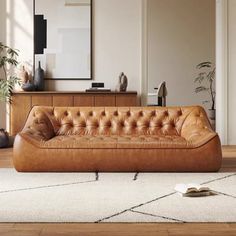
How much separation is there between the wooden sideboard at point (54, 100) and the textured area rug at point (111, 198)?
A: 2.46 m

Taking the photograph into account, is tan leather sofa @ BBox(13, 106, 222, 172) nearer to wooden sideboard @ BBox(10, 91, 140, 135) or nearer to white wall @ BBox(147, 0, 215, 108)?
wooden sideboard @ BBox(10, 91, 140, 135)

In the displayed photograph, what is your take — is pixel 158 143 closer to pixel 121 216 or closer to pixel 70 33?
pixel 121 216

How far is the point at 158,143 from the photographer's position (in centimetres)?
443

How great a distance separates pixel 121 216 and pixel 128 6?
4.99m

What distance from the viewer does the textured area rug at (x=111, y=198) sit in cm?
293

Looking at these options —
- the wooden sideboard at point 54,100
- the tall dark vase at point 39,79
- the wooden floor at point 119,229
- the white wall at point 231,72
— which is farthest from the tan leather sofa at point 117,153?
the tall dark vase at point 39,79

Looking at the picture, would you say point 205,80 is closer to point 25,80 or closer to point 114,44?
point 114,44

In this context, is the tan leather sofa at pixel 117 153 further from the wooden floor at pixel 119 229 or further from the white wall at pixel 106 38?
the white wall at pixel 106 38

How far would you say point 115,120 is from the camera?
210 inches

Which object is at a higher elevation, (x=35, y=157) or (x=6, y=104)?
(x=6, y=104)

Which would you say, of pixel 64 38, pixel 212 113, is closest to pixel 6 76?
pixel 64 38

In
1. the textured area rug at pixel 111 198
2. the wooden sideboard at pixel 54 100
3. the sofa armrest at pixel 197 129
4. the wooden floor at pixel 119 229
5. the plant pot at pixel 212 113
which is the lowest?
the wooden floor at pixel 119 229

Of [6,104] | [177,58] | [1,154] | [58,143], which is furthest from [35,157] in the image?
[177,58]

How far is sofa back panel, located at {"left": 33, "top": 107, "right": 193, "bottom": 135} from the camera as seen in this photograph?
5.25 m
